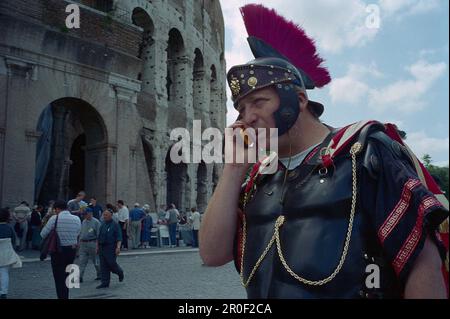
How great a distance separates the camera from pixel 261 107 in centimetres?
177

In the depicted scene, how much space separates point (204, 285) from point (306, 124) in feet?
23.7

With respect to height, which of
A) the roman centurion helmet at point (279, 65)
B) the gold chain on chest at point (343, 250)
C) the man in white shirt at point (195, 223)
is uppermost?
the roman centurion helmet at point (279, 65)

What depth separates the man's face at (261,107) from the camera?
5.69 ft

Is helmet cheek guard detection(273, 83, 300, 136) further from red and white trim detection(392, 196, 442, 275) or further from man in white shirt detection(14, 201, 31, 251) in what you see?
man in white shirt detection(14, 201, 31, 251)

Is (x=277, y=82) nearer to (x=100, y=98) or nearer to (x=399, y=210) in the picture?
(x=399, y=210)

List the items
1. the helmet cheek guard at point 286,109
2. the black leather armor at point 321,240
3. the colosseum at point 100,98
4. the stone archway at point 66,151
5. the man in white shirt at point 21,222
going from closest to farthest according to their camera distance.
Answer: the black leather armor at point 321,240 < the helmet cheek guard at point 286,109 < the man in white shirt at point 21,222 < the colosseum at point 100,98 < the stone archway at point 66,151

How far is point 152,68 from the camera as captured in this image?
847 inches

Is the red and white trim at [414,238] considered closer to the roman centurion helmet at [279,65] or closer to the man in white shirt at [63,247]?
the roman centurion helmet at [279,65]

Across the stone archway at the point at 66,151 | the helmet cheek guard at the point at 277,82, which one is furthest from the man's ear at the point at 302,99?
the stone archway at the point at 66,151

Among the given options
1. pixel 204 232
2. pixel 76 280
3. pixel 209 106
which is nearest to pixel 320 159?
pixel 204 232

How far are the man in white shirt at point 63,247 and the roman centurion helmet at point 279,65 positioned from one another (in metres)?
6.11

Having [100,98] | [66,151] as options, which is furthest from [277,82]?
[66,151]

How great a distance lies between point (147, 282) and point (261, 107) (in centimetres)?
787

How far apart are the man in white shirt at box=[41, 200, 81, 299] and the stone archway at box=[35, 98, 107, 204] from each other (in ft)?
31.8
